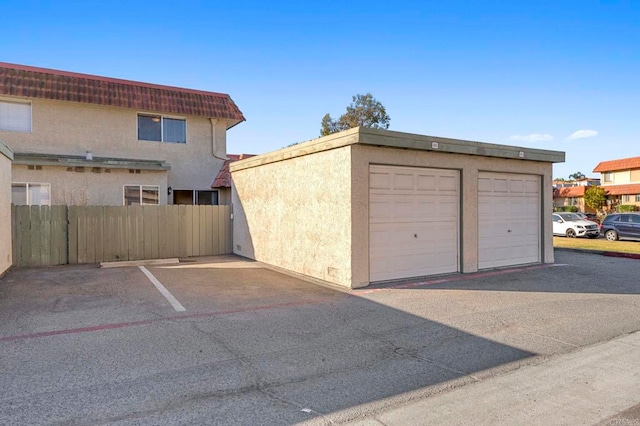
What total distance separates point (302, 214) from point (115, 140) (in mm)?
11135

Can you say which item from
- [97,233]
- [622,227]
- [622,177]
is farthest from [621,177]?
[97,233]

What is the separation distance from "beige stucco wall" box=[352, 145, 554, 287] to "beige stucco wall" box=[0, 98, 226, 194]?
11.9 m

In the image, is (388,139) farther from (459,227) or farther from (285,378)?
(285,378)

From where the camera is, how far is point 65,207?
491 inches

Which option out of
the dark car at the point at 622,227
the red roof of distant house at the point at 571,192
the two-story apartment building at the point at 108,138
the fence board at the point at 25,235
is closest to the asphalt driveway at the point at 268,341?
the fence board at the point at 25,235

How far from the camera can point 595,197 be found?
132 ft

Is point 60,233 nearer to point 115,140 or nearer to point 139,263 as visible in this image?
point 139,263

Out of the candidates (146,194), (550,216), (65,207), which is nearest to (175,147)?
(146,194)

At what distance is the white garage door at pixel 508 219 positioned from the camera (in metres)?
11.0

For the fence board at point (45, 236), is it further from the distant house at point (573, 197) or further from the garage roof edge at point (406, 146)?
the distant house at point (573, 197)

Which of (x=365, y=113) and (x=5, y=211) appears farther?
(x=365, y=113)

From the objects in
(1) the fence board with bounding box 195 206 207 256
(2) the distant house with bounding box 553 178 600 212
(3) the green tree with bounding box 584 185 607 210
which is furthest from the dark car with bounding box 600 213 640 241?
(2) the distant house with bounding box 553 178 600 212

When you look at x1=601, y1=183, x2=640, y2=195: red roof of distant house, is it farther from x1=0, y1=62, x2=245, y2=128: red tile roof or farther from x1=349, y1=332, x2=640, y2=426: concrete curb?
x1=349, y1=332, x2=640, y2=426: concrete curb

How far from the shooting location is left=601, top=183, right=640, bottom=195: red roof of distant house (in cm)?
3960
